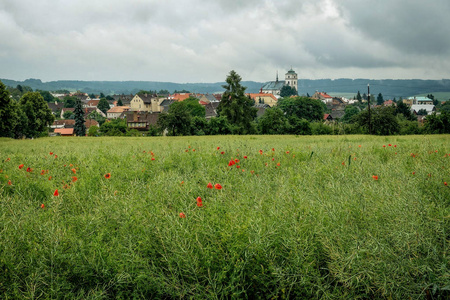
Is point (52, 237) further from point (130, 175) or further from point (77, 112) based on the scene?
point (77, 112)

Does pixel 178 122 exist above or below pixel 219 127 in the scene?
above

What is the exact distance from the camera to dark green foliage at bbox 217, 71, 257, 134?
5459cm

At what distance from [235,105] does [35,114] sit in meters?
30.8

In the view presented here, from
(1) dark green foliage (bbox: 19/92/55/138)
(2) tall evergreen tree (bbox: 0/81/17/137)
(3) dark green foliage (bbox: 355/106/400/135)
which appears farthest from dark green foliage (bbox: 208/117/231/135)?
(1) dark green foliage (bbox: 19/92/55/138)

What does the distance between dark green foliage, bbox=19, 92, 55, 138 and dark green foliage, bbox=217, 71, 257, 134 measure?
28.0 meters

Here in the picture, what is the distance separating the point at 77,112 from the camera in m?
78.7

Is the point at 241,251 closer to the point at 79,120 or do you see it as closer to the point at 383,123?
the point at 383,123

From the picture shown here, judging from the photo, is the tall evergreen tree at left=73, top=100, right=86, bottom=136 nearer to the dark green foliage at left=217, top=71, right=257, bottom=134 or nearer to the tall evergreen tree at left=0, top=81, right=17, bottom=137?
the tall evergreen tree at left=0, top=81, right=17, bottom=137

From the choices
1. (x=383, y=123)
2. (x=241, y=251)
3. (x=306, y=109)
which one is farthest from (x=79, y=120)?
(x=241, y=251)

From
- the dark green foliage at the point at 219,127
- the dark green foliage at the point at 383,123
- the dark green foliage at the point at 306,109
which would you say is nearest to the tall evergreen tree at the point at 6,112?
the dark green foliage at the point at 219,127

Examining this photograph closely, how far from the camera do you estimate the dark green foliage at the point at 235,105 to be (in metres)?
54.6

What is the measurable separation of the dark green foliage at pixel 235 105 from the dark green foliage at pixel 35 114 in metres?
28.0

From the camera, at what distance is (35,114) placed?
2142 inches

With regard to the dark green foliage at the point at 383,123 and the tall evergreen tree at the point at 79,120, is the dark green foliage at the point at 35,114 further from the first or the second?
the dark green foliage at the point at 383,123
